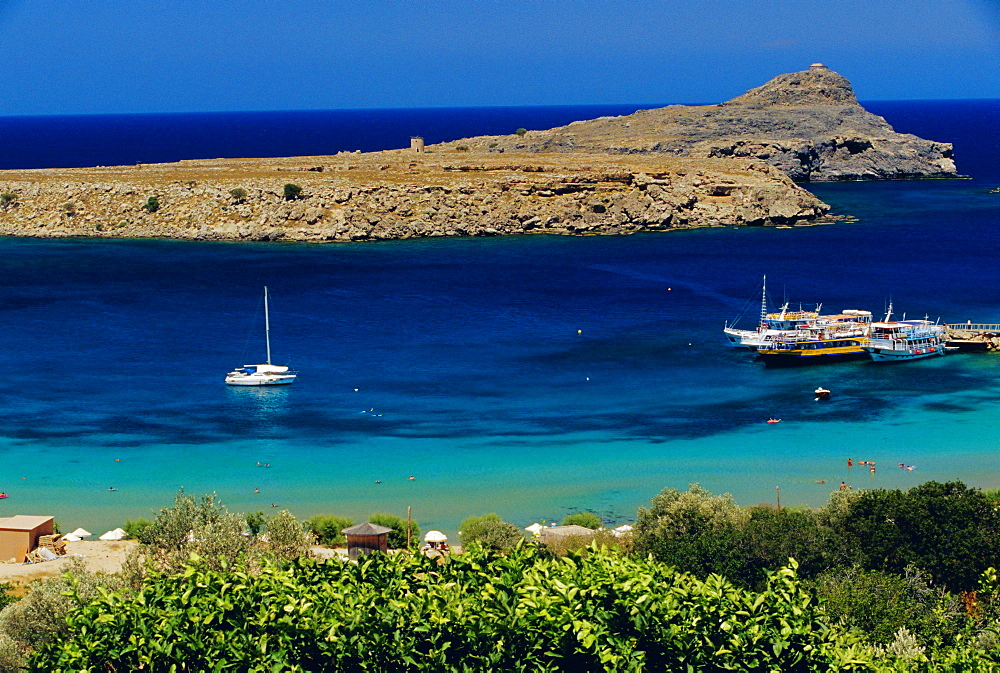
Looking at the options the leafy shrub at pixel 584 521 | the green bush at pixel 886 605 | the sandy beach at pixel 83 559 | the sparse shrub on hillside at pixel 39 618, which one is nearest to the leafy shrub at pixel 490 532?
the leafy shrub at pixel 584 521

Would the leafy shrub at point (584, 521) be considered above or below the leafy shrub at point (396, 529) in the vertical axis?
below

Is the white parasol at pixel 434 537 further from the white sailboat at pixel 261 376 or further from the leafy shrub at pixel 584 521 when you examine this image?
the white sailboat at pixel 261 376

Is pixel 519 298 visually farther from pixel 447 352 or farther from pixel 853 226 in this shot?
pixel 853 226

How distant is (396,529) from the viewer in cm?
3338

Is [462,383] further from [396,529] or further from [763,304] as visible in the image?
[763,304]

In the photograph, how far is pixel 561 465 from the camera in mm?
41812

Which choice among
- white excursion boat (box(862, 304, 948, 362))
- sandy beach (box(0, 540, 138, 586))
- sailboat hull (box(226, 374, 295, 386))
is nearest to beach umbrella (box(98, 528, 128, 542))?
sandy beach (box(0, 540, 138, 586))

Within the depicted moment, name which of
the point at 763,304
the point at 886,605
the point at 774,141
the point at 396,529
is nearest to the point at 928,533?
the point at 886,605

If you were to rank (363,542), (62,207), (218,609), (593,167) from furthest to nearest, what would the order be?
(593,167) → (62,207) → (363,542) → (218,609)

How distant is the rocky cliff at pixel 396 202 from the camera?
9406 centimetres

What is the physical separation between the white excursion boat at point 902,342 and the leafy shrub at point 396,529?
31.6m

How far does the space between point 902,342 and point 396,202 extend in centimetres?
4780

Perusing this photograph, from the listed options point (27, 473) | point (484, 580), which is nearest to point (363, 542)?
point (484, 580)

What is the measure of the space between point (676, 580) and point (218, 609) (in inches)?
298
